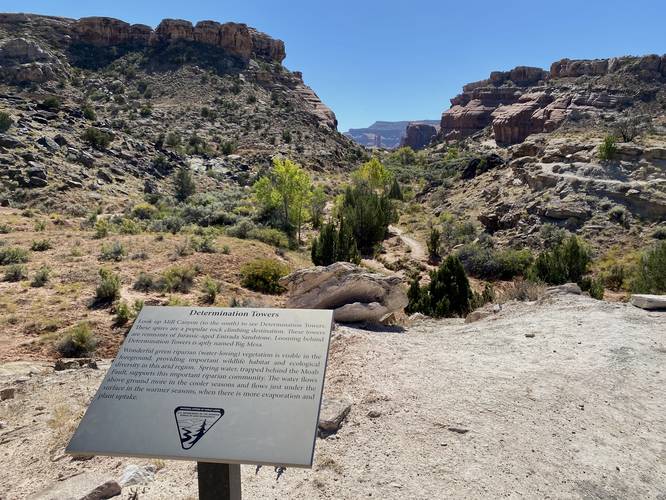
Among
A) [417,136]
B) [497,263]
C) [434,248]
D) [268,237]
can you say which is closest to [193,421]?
[268,237]

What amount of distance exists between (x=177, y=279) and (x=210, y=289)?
119 cm

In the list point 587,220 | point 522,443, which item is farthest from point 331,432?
point 587,220

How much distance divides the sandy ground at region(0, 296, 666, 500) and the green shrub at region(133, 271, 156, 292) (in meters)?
4.21

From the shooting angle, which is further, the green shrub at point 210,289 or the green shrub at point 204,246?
the green shrub at point 204,246

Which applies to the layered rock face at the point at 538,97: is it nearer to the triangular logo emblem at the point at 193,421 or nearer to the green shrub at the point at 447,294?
the green shrub at the point at 447,294

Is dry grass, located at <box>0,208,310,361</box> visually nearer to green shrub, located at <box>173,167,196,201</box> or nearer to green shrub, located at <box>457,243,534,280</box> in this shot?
green shrub, located at <box>457,243,534,280</box>

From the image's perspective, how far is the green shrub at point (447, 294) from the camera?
1111 centimetres

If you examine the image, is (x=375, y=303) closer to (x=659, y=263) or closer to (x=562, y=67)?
(x=659, y=263)

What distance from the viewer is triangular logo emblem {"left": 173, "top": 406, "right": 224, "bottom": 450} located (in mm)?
2777

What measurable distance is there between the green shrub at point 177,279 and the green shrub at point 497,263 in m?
12.1

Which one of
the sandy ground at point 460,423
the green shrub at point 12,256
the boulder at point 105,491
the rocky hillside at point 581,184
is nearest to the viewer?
the boulder at point 105,491

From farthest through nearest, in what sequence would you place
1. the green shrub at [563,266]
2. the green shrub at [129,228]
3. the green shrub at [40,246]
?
the green shrub at [129,228]
the green shrub at [563,266]
the green shrub at [40,246]

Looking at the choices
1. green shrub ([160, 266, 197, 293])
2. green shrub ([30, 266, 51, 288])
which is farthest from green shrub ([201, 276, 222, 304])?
green shrub ([30, 266, 51, 288])

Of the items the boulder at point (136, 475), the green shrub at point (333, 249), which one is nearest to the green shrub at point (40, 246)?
the green shrub at point (333, 249)
